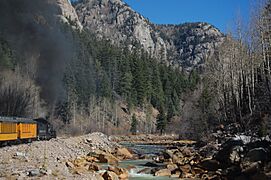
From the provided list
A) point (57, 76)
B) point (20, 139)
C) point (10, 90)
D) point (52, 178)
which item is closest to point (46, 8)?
point (57, 76)

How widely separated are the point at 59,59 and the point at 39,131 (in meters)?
28.1

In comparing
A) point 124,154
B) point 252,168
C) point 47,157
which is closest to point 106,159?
point 124,154

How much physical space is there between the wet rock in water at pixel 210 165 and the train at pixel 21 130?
50.2ft

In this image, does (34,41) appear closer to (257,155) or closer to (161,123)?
(161,123)

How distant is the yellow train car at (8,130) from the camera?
29531mm

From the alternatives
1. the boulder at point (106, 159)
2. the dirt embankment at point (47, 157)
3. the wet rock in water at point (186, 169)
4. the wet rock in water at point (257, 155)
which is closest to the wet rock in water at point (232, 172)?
the wet rock in water at point (257, 155)

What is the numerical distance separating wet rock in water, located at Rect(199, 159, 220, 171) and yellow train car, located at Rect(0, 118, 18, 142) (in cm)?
1522

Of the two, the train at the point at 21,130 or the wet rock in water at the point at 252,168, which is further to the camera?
the train at the point at 21,130

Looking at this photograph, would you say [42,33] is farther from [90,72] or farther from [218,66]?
[90,72]

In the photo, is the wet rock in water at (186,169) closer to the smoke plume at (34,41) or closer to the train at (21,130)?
the train at (21,130)

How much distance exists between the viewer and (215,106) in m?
59.4

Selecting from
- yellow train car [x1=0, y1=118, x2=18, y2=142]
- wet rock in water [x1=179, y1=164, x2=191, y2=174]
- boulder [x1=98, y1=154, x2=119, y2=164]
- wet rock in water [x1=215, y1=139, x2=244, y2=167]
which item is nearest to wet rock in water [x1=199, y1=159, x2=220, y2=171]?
wet rock in water [x1=215, y1=139, x2=244, y2=167]

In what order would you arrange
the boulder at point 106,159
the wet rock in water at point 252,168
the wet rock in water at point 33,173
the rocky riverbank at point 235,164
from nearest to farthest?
the wet rock in water at point 33,173, the wet rock in water at point 252,168, the rocky riverbank at point 235,164, the boulder at point 106,159

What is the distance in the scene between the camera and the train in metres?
30.4
